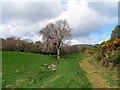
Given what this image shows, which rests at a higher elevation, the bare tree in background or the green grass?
the bare tree in background

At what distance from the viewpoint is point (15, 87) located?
68.0 ft

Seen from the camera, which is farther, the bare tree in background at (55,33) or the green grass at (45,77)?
the bare tree in background at (55,33)

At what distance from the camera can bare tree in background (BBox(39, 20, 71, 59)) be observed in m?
66.2

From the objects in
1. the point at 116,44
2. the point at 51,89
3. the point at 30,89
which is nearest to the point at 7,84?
the point at 30,89

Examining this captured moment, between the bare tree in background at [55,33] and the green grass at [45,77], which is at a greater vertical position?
the bare tree in background at [55,33]

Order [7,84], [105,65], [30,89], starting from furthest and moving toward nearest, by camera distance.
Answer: [105,65] → [7,84] → [30,89]

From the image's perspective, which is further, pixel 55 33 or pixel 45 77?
pixel 55 33

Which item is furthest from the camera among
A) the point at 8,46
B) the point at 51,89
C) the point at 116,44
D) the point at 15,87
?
the point at 8,46

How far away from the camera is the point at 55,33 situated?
67.4 metres

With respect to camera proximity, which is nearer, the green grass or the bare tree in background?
the green grass

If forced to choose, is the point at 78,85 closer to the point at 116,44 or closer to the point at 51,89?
the point at 51,89

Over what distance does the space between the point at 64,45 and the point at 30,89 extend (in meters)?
48.8

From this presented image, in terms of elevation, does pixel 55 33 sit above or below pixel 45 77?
above

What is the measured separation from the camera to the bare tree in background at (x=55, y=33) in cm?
6625
